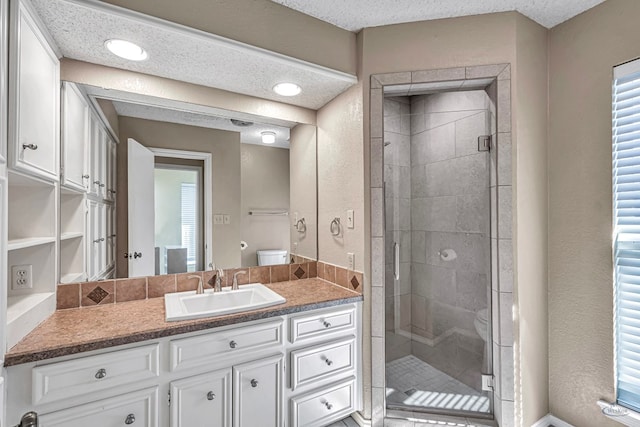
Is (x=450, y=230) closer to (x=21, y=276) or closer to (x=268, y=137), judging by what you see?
(x=268, y=137)

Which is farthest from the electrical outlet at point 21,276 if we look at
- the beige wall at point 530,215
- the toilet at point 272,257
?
the beige wall at point 530,215

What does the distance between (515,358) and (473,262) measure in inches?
25.4

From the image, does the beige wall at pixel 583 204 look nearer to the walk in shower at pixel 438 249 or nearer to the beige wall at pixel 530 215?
the beige wall at pixel 530 215

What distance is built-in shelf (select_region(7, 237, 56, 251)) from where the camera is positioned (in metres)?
1.15

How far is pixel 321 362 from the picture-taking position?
5.75ft

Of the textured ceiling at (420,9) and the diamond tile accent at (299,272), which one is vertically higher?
the textured ceiling at (420,9)

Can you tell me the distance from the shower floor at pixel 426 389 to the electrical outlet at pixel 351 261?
2.53 feet

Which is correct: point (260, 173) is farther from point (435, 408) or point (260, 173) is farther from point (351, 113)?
point (435, 408)

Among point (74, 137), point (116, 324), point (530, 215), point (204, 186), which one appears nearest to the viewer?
point (116, 324)

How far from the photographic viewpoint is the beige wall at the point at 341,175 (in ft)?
6.29

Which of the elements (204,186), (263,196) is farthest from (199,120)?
(263,196)

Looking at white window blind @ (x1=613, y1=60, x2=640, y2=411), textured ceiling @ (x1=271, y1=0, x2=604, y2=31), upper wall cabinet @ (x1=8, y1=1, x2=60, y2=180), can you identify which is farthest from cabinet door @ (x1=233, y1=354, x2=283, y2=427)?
textured ceiling @ (x1=271, y1=0, x2=604, y2=31)

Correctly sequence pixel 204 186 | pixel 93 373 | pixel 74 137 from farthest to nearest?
pixel 204 186, pixel 74 137, pixel 93 373

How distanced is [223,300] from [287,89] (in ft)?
4.72
